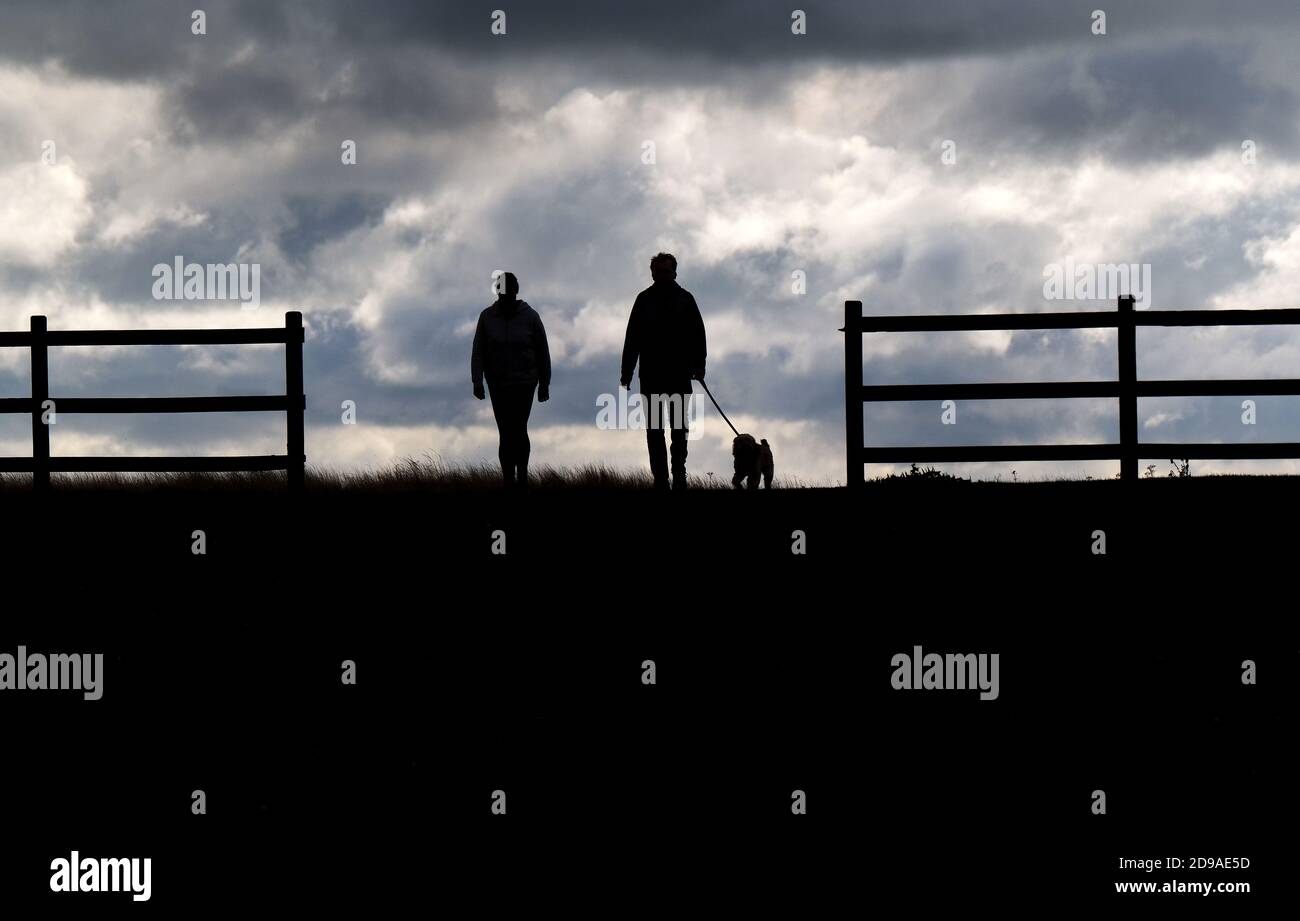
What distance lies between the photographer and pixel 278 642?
8961mm

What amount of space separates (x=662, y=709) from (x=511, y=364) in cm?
724

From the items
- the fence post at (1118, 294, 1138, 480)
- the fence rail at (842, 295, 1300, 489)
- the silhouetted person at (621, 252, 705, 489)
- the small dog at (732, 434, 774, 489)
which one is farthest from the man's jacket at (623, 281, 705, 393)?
the fence post at (1118, 294, 1138, 480)

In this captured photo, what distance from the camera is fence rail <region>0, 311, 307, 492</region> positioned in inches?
616

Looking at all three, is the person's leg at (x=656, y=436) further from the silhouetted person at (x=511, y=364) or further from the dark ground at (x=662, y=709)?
the dark ground at (x=662, y=709)

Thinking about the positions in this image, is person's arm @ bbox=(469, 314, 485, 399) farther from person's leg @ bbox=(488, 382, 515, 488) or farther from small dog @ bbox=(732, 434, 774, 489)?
small dog @ bbox=(732, 434, 774, 489)

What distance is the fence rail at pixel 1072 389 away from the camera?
14.7 m

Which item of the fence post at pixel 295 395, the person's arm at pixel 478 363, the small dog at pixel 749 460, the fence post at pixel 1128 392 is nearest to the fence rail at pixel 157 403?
the fence post at pixel 295 395

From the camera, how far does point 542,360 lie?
1448 cm

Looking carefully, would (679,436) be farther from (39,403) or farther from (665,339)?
(39,403)

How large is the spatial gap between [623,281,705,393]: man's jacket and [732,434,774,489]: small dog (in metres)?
3.10

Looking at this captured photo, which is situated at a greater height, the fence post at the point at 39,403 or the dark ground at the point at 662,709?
the fence post at the point at 39,403

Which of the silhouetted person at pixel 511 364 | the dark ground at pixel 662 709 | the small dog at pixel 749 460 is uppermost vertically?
the silhouetted person at pixel 511 364

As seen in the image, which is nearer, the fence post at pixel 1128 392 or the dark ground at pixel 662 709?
the dark ground at pixel 662 709
